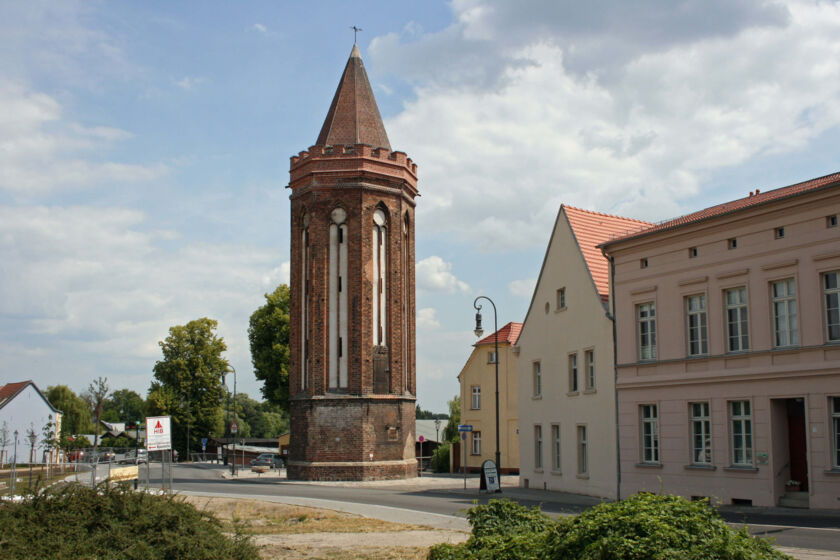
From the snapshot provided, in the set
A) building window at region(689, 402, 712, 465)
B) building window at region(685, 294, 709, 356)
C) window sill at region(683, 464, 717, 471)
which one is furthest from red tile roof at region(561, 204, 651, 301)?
window sill at region(683, 464, 717, 471)

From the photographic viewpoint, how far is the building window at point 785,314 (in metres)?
22.0

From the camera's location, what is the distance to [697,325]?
81.7 ft

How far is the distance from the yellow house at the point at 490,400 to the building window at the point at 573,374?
14.9 meters

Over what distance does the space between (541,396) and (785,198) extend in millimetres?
13594

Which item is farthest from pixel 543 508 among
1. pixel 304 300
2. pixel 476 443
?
pixel 476 443

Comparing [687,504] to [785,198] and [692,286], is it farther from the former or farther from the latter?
[692,286]

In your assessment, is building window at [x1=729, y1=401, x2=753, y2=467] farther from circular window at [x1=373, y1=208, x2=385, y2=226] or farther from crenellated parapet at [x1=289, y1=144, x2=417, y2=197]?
crenellated parapet at [x1=289, y1=144, x2=417, y2=197]

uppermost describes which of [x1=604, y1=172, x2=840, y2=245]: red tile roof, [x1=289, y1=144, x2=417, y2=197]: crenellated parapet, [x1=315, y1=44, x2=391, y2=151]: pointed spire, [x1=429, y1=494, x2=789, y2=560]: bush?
[x1=315, y1=44, x2=391, y2=151]: pointed spire

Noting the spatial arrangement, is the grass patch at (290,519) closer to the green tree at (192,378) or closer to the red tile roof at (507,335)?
the red tile roof at (507,335)

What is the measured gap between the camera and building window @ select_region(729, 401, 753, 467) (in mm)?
23000

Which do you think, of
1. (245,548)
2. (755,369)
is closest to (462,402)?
(755,369)

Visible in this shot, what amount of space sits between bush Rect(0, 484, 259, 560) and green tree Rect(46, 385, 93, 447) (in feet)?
315

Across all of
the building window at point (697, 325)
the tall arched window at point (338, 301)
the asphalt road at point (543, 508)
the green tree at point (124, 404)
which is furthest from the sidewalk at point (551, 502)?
the green tree at point (124, 404)

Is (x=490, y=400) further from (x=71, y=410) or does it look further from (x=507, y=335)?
(x=71, y=410)
